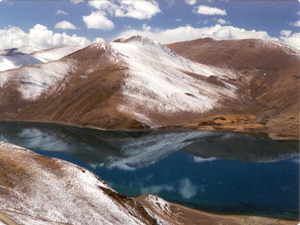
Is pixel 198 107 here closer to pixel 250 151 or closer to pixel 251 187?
pixel 250 151

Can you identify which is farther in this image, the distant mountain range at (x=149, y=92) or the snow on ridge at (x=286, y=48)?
the snow on ridge at (x=286, y=48)

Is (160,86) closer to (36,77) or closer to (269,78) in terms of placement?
(36,77)

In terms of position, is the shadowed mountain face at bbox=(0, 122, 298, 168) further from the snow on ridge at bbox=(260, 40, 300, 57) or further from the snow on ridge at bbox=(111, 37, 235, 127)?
the snow on ridge at bbox=(260, 40, 300, 57)

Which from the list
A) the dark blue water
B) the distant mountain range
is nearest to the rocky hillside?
A: the dark blue water

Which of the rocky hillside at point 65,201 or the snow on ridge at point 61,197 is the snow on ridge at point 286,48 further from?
the snow on ridge at point 61,197

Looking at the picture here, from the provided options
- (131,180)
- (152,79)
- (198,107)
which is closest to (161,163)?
(131,180)

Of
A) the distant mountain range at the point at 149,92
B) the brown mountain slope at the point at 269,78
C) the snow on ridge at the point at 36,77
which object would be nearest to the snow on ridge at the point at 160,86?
the distant mountain range at the point at 149,92
